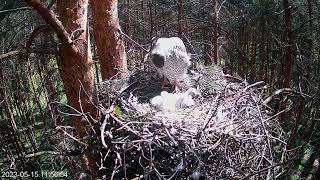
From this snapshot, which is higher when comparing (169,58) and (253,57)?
(169,58)

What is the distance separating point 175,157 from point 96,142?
2.03 ft

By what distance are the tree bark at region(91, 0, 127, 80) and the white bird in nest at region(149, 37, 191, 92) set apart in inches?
29.4

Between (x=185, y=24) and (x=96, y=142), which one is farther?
(x=185, y=24)

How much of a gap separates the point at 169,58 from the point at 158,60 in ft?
0.34

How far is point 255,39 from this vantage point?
30.3 ft

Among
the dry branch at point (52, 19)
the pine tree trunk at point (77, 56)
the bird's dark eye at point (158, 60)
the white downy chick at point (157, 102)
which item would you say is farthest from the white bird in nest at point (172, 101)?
the dry branch at point (52, 19)

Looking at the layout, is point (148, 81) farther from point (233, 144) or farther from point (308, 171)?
→ point (308, 171)

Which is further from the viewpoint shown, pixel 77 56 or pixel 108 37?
pixel 108 37

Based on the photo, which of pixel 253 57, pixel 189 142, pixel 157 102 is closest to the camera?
pixel 189 142

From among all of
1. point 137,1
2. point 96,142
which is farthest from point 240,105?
point 137,1

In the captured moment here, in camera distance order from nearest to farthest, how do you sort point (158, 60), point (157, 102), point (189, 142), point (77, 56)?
point (189, 142) → point (77, 56) → point (157, 102) → point (158, 60)

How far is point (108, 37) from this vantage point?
4.50m

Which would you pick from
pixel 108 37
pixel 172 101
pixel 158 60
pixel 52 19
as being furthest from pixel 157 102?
pixel 108 37

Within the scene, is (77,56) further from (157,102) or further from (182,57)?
(182,57)
